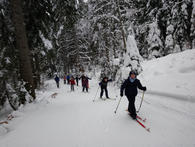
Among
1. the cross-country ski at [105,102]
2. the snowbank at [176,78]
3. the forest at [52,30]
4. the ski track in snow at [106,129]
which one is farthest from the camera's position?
the forest at [52,30]

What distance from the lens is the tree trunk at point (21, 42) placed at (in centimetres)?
606

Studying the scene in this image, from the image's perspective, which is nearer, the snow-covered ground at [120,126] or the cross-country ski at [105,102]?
the snow-covered ground at [120,126]

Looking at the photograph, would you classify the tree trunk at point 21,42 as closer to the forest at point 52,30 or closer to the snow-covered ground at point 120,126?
the forest at point 52,30

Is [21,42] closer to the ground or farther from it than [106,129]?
farther from it

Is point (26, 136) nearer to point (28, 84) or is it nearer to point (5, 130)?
point (5, 130)

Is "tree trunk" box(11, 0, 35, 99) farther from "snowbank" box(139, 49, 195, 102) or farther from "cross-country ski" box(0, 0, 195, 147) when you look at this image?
"snowbank" box(139, 49, 195, 102)

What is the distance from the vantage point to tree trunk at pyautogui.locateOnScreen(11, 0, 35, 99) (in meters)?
6.06

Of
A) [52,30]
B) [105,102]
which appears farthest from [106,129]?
[52,30]

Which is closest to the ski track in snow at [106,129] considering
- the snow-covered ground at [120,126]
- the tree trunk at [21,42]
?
the snow-covered ground at [120,126]

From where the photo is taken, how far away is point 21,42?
246 inches

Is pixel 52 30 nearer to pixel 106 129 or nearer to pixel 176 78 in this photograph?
pixel 106 129

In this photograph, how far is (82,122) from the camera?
14.8 ft

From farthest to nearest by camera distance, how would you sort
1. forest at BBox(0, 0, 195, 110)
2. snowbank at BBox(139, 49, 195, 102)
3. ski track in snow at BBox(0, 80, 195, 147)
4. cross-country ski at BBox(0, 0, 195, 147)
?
forest at BBox(0, 0, 195, 110) < snowbank at BBox(139, 49, 195, 102) < cross-country ski at BBox(0, 0, 195, 147) < ski track in snow at BBox(0, 80, 195, 147)

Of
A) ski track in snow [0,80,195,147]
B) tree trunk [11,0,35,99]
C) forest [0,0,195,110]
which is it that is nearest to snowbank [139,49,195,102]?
ski track in snow [0,80,195,147]
